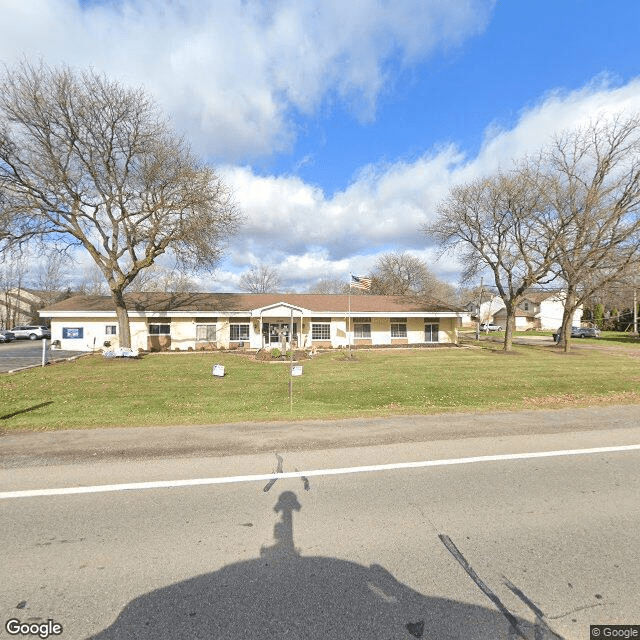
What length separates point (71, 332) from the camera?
26844mm

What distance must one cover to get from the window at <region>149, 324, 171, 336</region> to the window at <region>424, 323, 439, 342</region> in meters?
21.5

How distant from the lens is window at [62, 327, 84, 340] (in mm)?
26766

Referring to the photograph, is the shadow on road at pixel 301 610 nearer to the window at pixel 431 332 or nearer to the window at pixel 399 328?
the window at pixel 399 328

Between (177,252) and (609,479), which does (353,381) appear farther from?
(177,252)

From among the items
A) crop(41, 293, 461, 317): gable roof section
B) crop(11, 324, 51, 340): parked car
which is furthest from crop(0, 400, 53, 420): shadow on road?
crop(11, 324, 51, 340): parked car

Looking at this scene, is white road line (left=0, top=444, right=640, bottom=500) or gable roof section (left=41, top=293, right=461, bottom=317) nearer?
white road line (left=0, top=444, right=640, bottom=500)

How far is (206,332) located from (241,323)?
113 inches

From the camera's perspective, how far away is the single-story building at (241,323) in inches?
1061

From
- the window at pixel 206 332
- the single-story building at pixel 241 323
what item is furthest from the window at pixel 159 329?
the window at pixel 206 332

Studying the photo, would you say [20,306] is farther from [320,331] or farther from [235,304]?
[320,331]

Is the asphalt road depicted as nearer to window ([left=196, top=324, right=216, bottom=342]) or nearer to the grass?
the grass

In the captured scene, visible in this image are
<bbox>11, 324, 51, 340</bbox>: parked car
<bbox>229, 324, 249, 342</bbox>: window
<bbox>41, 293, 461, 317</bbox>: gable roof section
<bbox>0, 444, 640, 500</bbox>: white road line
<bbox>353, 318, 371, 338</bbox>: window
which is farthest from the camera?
<bbox>11, 324, 51, 340</bbox>: parked car

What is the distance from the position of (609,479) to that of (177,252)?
2427 cm

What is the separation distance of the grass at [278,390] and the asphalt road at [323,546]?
316 centimetres
